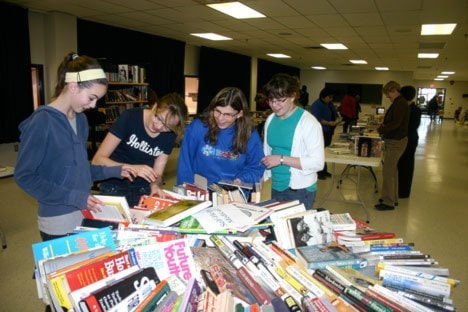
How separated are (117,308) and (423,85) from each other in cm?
2541

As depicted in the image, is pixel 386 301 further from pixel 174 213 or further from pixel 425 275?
pixel 174 213

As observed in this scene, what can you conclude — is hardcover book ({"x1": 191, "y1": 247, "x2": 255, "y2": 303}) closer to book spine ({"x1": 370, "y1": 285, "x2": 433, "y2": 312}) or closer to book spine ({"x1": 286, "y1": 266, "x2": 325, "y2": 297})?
book spine ({"x1": 286, "y1": 266, "x2": 325, "y2": 297})

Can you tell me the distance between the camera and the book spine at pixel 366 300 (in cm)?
95

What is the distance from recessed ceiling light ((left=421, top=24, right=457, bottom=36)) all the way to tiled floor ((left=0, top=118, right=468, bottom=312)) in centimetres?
261

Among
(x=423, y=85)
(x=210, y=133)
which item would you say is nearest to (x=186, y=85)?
(x=210, y=133)

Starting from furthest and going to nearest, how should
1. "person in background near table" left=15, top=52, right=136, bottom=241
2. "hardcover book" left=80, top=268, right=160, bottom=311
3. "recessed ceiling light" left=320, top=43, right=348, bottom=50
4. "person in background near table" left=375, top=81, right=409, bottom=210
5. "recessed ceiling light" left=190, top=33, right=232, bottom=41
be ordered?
"recessed ceiling light" left=320, top=43, right=348, bottom=50, "recessed ceiling light" left=190, top=33, right=232, bottom=41, "person in background near table" left=375, top=81, right=409, bottom=210, "person in background near table" left=15, top=52, right=136, bottom=241, "hardcover book" left=80, top=268, right=160, bottom=311

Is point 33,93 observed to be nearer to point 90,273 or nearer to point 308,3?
point 308,3

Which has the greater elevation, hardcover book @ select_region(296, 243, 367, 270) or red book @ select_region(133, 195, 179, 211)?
red book @ select_region(133, 195, 179, 211)

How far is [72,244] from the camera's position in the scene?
107 cm

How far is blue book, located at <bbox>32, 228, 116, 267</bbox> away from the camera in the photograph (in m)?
1.02

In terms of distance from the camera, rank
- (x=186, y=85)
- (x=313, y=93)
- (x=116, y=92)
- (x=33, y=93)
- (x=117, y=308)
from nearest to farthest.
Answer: (x=117, y=308) → (x=33, y=93) → (x=116, y=92) → (x=186, y=85) → (x=313, y=93)

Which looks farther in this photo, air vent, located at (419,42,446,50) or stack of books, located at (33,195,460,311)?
air vent, located at (419,42,446,50)

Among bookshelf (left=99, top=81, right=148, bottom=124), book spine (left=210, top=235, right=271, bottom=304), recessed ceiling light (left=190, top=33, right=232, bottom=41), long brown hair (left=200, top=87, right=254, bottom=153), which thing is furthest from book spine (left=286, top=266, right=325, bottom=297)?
recessed ceiling light (left=190, top=33, right=232, bottom=41)

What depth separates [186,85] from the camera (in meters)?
9.67
